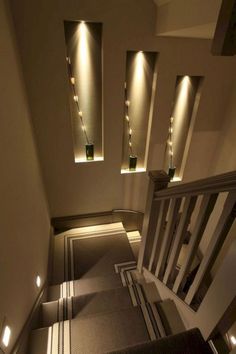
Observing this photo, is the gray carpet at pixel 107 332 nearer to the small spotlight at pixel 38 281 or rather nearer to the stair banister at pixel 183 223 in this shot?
the stair banister at pixel 183 223

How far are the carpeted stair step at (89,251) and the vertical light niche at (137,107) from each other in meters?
0.94

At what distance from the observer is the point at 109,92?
2299 millimetres

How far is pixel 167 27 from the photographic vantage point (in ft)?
6.02

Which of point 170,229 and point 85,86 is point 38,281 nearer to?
point 170,229

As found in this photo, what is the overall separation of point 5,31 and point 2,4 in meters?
0.17

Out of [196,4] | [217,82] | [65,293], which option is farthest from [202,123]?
[65,293]

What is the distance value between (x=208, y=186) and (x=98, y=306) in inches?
60.3

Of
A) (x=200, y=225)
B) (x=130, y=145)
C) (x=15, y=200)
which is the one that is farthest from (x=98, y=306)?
(x=130, y=145)

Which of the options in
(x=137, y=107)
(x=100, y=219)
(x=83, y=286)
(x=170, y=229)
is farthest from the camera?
(x=100, y=219)

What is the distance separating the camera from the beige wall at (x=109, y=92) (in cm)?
188

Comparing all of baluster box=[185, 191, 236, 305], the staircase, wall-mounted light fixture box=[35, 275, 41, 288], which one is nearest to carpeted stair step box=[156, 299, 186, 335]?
the staircase

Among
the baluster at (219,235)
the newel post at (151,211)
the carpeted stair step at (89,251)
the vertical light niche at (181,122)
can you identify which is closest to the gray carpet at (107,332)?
the newel post at (151,211)

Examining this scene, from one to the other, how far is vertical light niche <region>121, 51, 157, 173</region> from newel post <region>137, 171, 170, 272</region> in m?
1.28

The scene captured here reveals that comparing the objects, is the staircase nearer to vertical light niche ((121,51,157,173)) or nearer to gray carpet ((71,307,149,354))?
gray carpet ((71,307,149,354))
